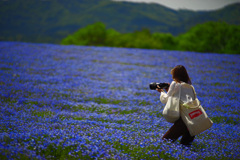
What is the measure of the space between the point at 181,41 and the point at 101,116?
34.4 m

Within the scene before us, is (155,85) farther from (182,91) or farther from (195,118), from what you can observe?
(195,118)

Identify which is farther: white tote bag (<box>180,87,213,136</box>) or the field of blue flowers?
white tote bag (<box>180,87,213,136</box>)

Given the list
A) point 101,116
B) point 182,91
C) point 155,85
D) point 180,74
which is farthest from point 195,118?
point 101,116

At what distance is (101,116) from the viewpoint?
23.5ft

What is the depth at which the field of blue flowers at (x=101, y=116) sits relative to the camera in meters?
4.34

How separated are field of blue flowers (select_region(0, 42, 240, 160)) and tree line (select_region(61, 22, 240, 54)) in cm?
1777

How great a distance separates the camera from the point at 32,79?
39.7ft

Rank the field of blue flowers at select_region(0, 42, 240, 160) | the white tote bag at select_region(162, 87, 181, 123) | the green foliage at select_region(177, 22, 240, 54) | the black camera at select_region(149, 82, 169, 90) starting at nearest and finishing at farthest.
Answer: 1. the field of blue flowers at select_region(0, 42, 240, 160)
2. the white tote bag at select_region(162, 87, 181, 123)
3. the black camera at select_region(149, 82, 169, 90)
4. the green foliage at select_region(177, 22, 240, 54)

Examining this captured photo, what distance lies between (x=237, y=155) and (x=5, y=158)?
190 inches

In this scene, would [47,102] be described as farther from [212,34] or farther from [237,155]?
[212,34]

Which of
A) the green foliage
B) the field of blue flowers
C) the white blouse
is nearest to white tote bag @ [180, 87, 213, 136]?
the white blouse

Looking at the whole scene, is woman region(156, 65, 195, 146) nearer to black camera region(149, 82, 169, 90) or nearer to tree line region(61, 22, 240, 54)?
black camera region(149, 82, 169, 90)

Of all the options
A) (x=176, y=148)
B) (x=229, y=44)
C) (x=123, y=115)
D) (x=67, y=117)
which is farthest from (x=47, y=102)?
(x=229, y=44)

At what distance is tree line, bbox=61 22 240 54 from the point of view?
1255 inches
